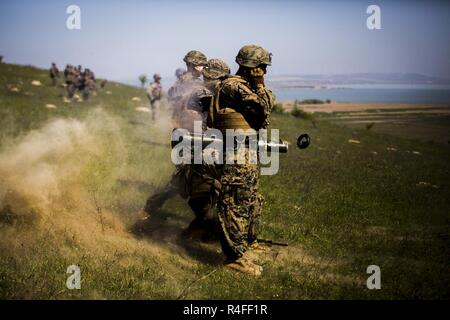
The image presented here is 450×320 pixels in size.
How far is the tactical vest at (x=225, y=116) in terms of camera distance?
5.43m

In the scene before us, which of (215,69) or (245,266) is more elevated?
(215,69)

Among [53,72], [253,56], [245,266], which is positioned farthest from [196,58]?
[53,72]

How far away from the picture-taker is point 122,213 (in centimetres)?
785

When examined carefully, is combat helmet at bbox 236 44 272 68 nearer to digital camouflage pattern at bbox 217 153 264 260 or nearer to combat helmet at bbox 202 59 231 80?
digital camouflage pattern at bbox 217 153 264 260

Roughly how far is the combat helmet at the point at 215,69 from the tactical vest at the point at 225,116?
1.71 meters

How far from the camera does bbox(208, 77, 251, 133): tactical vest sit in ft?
17.8

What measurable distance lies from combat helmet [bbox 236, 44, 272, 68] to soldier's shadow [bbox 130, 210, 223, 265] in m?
2.67

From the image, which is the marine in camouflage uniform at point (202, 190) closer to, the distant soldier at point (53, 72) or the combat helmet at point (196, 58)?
the combat helmet at point (196, 58)

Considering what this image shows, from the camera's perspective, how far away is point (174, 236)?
695cm

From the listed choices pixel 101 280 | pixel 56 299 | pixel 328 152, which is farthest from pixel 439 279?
pixel 328 152

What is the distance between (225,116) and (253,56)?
0.81m
